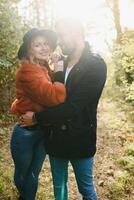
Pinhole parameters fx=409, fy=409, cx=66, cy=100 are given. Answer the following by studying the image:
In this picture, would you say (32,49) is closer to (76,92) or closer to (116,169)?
(76,92)

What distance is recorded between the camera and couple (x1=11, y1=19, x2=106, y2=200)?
3889 mm

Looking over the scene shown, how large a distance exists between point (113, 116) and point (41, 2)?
52.8 ft

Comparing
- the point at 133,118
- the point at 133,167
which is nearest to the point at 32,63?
the point at 133,167

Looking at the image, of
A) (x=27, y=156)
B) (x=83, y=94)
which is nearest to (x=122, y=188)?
(x=27, y=156)

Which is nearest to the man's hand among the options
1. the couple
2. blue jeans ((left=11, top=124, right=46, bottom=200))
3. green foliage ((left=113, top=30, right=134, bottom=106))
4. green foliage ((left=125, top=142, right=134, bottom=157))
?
the couple

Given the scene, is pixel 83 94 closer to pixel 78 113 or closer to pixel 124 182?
pixel 78 113

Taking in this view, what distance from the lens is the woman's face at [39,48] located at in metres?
4.36

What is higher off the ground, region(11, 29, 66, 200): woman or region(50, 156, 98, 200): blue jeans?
region(11, 29, 66, 200): woman

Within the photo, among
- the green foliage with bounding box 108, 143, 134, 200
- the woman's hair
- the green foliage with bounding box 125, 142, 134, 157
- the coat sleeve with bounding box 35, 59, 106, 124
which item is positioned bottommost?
the green foliage with bounding box 125, 142, 134, 157

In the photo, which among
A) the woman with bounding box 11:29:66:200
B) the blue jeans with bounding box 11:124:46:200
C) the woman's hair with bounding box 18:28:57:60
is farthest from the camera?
the blue jeans with bounding box 11:124:46:200

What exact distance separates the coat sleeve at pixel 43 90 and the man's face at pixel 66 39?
348mm

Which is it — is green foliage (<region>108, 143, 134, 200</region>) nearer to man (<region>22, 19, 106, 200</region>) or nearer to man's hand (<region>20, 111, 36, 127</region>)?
man (<region>22, 19, 106, 200</region>)

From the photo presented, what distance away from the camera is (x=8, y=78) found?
392 inches

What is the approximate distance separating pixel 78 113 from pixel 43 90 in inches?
16.4
